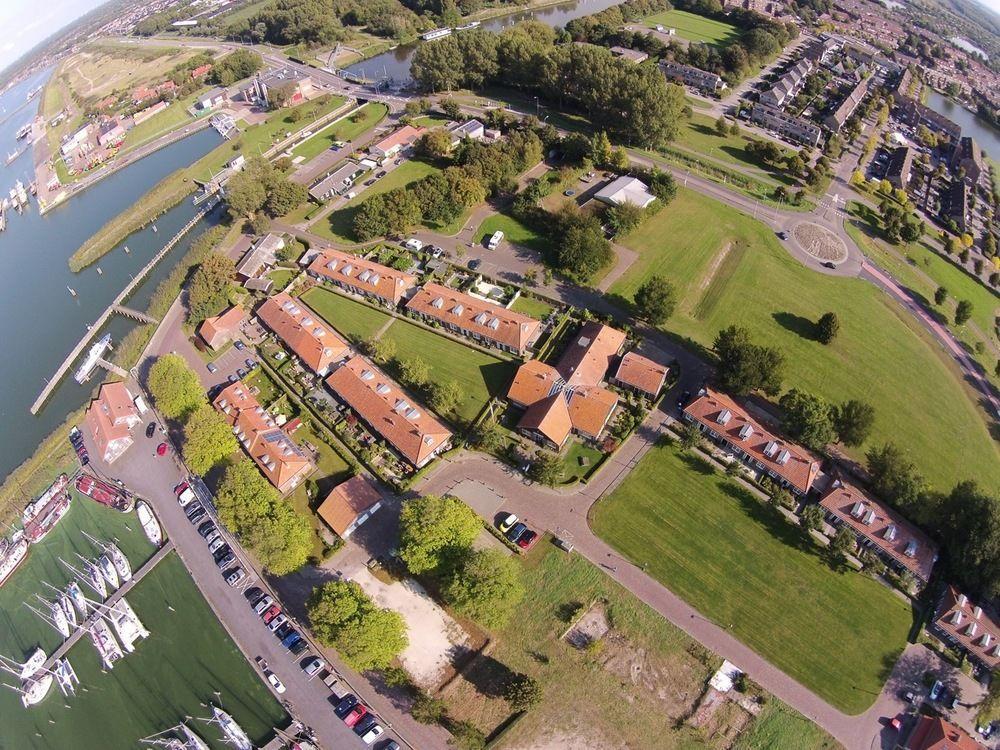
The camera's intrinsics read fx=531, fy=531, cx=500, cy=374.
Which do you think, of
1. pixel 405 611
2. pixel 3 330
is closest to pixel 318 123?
pixel 3 330

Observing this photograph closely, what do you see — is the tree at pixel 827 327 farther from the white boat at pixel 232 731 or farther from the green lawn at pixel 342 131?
the green lawn at pixel 342 131

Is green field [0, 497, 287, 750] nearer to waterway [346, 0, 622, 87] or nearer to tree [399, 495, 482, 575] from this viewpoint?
tree [399, 495, 482, 575]

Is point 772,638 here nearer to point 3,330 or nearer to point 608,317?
point 608,317

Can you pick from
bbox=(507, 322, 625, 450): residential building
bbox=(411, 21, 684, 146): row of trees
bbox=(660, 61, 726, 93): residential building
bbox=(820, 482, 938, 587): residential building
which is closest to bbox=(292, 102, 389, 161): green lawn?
bbox=(411, 21, 684, 146): row of trees

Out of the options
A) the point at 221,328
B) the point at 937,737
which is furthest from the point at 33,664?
the point at 937,737

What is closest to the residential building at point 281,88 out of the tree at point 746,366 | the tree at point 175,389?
the tree at point 175,389

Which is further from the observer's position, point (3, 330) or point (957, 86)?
point (957, 86)
